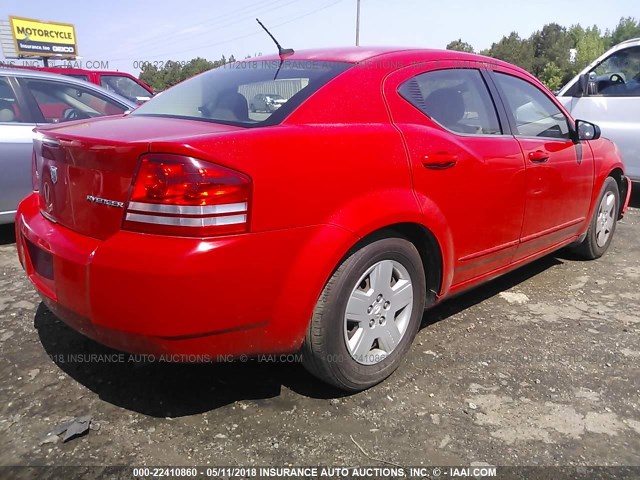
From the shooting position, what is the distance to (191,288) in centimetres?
178

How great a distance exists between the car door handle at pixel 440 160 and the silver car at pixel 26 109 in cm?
345

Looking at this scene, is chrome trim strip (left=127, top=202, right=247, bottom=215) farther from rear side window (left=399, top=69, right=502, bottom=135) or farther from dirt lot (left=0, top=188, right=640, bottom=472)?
rear side window (left=399, top=69, right=502, bottom=135)

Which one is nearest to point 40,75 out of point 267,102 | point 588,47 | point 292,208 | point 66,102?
point 66,102

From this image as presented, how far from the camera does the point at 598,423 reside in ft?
7.35

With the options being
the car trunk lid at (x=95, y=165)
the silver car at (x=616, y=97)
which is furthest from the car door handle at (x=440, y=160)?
the silver car at (x=616, y=97)

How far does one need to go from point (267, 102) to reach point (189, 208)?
0.78 m

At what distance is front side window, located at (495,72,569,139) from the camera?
125 inches

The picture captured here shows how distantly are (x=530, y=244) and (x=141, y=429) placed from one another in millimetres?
2449

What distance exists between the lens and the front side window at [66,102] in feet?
15.7

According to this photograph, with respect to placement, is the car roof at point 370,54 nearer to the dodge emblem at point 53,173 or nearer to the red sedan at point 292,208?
the red sedan at point 292,208

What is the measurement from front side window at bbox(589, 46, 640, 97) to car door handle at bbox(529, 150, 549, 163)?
3.69 metres

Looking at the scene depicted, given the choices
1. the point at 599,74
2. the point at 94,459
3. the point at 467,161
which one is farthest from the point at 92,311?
the point at 599,74

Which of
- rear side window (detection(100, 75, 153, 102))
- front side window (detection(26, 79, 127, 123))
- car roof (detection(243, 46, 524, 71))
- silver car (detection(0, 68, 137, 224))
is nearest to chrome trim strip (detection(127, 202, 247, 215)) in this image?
car roof (detection(243, 46, 524, 71))

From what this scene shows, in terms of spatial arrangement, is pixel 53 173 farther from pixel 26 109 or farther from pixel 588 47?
pixel 588 47
